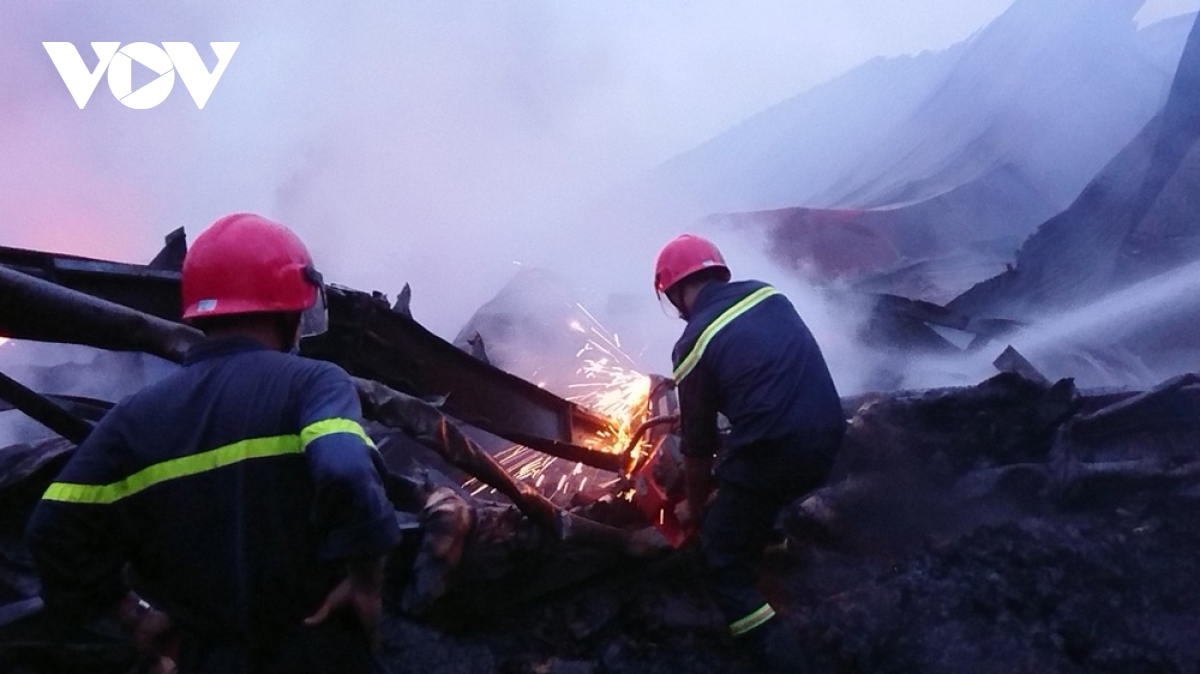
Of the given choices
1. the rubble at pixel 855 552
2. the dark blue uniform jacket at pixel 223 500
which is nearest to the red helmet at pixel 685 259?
the rubble at pixel 855 552

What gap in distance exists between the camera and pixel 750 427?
3.12 metres

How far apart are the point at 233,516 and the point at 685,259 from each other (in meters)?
2.24

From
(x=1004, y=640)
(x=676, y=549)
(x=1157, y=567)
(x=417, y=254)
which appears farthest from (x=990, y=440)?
(x=417, y=254)

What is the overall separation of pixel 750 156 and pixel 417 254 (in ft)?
40.1

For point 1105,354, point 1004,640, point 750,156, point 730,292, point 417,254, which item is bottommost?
point 1004,640

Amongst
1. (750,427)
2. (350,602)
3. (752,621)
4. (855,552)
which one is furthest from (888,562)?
(350,602)

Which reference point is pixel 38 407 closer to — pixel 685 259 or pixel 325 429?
pixel 325 429

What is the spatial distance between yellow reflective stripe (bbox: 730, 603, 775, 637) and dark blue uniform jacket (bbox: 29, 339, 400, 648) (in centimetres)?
185

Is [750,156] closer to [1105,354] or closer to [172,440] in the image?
→ [1105,354]

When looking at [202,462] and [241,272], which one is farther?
[241,272]

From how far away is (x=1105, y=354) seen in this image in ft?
19.8

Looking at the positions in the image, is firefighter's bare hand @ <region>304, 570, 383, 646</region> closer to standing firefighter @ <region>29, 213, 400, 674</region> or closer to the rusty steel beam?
standing firefighter @ <region>29, 213, 400, 674</region>

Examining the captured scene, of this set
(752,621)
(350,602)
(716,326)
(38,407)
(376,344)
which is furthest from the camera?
(376,344)

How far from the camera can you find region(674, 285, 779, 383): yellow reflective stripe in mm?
3186
